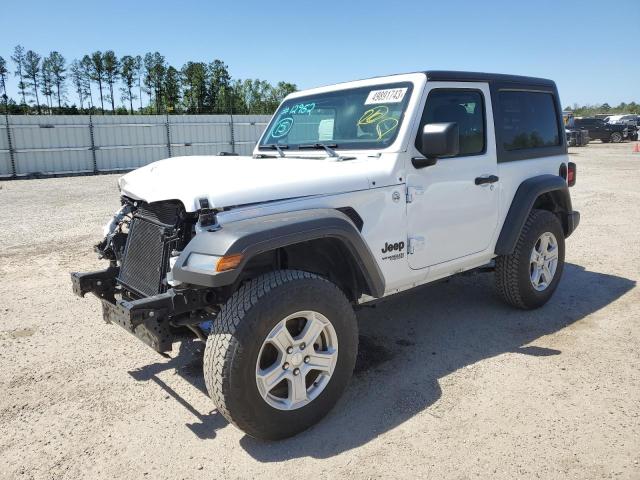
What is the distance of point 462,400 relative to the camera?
331 centimetres

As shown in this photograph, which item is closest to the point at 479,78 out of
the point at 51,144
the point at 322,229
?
the point at 322,229

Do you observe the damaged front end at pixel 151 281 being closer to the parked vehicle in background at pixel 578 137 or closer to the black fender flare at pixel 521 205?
the black fender flare at pixel 521 205

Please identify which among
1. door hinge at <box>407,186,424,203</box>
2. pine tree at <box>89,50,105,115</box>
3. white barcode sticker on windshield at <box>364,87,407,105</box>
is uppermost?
pine tree at <box>89,50,105,115</box>

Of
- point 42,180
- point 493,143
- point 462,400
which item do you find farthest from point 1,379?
point 42,180

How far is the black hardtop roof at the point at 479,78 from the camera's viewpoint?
3791 millimetres

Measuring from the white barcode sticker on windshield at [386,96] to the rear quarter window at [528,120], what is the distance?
115 centimetres

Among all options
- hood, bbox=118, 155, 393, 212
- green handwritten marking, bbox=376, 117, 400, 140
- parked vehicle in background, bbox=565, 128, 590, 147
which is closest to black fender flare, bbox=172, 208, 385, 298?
hood, bbox=118, 155, 393, 212

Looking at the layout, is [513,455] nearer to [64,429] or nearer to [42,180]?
[64,429]

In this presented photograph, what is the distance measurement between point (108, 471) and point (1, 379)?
1.58m

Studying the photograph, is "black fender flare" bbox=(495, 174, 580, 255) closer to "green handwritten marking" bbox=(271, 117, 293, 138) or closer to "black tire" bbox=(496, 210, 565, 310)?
"black tire" bbox=(496, 210, 565, 310)

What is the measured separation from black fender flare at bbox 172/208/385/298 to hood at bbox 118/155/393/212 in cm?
15

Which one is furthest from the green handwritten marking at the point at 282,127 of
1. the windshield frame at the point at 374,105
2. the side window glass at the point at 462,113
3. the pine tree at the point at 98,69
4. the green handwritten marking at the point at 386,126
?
the pine tree at the point at 98,69

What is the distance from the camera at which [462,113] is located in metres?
4.06

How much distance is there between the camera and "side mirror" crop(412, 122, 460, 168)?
131 inches
